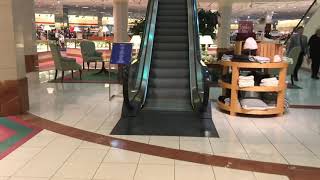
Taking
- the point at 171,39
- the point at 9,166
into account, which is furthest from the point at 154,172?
the point at 171,39

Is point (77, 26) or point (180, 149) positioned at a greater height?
point (77, 26)

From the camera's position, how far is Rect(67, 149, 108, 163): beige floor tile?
3.98 m

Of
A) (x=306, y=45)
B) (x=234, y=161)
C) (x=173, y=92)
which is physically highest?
(x=306, y=45)

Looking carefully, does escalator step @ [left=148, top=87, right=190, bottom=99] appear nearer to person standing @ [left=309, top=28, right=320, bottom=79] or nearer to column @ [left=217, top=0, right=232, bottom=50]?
person standing @ [left=309, top=28, right=320, bottom=79]

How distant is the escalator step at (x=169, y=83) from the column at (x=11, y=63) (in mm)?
2285

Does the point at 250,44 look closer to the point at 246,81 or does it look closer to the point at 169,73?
the point at 246,81

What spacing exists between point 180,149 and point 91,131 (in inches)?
56.3

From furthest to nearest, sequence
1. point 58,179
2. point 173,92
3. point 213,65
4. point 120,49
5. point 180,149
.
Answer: point 213,65, point 120,49, point 173,92, point 180,149, point 58,179

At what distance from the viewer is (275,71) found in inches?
351

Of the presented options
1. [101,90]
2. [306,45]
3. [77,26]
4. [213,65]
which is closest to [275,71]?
[213,65]

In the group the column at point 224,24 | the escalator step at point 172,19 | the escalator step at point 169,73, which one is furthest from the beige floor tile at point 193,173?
the column at point 224,24

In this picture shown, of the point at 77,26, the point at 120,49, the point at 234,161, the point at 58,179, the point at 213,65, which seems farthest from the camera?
the point at 77,26

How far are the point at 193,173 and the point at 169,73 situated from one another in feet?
11.7

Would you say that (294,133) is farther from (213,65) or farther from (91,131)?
(213,65)
